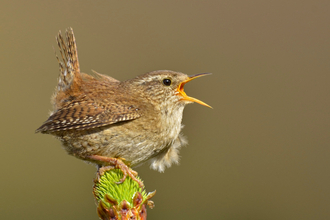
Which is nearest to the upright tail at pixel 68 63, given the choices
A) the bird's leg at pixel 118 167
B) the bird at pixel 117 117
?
the bird at pixel 117 117

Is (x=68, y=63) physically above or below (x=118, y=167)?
above

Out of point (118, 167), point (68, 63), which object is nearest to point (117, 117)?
point (118, 167)

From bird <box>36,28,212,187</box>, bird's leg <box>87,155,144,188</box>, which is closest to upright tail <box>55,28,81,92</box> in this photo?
bird <box>36,28,212,187</box>

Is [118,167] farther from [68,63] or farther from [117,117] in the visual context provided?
[68,63]

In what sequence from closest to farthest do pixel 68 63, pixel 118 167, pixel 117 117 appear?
pixel 118 167
pixel 117 117
pixel 68 63

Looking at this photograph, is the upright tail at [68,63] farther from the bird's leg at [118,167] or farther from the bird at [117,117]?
the bird's leg at [118,167]

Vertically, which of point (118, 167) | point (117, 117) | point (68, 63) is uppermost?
point (68, 63)

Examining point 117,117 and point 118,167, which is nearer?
point 118,167

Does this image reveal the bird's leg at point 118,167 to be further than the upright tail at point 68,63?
No

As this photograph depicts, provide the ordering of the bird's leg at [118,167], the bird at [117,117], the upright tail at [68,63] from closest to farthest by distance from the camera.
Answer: the bird's leg at [118,167]
the bird at [117,117]
the upright tail at [68,63]
